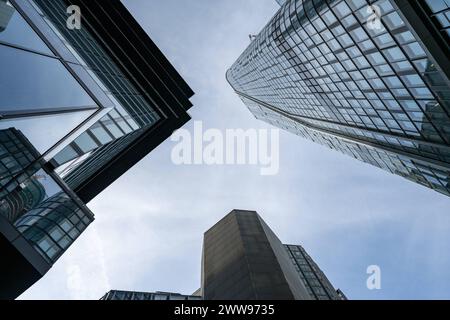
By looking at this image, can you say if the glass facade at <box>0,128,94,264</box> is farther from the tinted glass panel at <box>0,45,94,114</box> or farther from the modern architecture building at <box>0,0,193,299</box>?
the tinted glass panel at <box>0,45,94,114</box>

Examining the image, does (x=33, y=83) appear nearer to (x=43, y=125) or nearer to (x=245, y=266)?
(x=43, y=125)

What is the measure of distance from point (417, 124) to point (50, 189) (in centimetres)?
2916

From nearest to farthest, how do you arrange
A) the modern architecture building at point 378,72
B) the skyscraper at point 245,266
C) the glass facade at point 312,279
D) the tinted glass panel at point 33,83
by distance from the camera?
the tinted glass panel at point 33,83
the skyscraper at point 245,266
the modern architecture building at point 378,72
the glass facade at point 312,279

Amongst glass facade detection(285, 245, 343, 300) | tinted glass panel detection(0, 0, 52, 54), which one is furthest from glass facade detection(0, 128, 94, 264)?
glass facade detection(285, 245, 343, 300)

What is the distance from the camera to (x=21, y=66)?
10703mm

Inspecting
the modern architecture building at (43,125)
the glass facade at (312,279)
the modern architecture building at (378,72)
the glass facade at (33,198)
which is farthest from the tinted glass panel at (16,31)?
the glass facade at (312,279)

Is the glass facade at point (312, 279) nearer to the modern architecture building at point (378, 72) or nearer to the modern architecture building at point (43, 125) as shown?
the modern architecture building at point (378, 72)

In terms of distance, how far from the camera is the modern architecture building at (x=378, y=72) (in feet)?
A: 62.3

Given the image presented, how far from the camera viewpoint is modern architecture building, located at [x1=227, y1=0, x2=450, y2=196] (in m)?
19.0

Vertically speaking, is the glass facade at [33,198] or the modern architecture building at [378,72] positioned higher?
the glass facade at [33,198]

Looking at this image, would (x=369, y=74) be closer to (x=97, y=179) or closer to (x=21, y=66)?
(x=21, y=66)

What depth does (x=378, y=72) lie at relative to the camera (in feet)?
84.3

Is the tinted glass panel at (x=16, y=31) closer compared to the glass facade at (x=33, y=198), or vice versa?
the tinted glass panel at (x=16, y=31)
